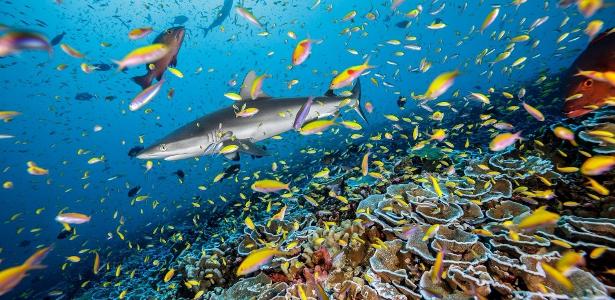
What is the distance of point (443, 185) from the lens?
4.33 meters

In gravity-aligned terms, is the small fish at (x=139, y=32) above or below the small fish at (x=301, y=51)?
above

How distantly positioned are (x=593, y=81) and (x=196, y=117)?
6459 cm

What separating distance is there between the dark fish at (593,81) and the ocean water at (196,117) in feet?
3.64

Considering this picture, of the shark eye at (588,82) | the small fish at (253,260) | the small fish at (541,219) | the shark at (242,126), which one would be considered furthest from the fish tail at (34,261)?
the shark eye at (588,82)

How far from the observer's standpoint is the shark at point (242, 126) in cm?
555

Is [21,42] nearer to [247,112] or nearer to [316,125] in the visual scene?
[316,125]

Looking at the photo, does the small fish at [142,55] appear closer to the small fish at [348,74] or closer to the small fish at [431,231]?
the small fish at [348,74]

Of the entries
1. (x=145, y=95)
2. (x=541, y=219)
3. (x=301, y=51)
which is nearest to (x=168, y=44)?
(x=145, y=95)

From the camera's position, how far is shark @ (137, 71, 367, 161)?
555cm

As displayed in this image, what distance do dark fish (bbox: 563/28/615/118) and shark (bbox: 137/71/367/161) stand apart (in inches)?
158

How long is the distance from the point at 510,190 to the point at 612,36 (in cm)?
216

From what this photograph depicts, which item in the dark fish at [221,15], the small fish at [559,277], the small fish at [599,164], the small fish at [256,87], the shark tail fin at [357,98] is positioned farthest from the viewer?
the dark fish at [221,15]

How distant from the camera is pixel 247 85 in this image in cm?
665

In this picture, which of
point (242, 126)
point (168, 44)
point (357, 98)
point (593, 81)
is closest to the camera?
point (593, 81)
